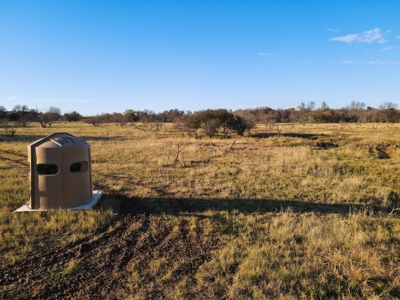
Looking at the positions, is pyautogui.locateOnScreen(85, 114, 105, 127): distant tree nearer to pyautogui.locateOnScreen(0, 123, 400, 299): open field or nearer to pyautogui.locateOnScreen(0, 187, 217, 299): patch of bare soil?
pyautogui.locateOnScreen(0, 123, 400, 299): open field

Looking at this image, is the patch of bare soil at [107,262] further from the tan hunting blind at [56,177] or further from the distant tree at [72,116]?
the distant tree at [72,116]

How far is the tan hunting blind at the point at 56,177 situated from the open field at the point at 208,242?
38 cm

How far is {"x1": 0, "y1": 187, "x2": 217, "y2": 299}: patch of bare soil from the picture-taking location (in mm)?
3602

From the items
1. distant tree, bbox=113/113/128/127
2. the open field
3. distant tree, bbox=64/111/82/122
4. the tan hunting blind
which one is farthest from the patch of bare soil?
distant tree, bbox=64/111/82/122

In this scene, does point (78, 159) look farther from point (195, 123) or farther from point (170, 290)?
point (195, 123)

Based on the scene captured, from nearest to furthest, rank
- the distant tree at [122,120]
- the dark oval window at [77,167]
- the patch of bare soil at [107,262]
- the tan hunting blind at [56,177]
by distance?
the patch of bare soil at [107,262]
the tan hunting blind at [56,177]
the dark oval window at [77,167]
the distant tree at [122,120]

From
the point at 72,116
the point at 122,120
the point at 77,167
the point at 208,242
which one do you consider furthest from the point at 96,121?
the point at 208,242

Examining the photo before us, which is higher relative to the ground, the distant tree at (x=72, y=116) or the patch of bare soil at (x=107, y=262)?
the distant tree at (x=72, y=116)

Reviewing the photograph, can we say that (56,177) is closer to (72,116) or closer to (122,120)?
(122,120)

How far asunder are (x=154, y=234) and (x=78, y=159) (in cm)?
283

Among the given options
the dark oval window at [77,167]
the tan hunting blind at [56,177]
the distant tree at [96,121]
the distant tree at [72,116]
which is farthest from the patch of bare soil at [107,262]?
the distant tree at [72,116]

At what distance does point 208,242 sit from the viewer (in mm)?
5055

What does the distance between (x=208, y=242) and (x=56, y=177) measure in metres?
3.97

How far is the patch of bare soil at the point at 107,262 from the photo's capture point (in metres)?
3.60
